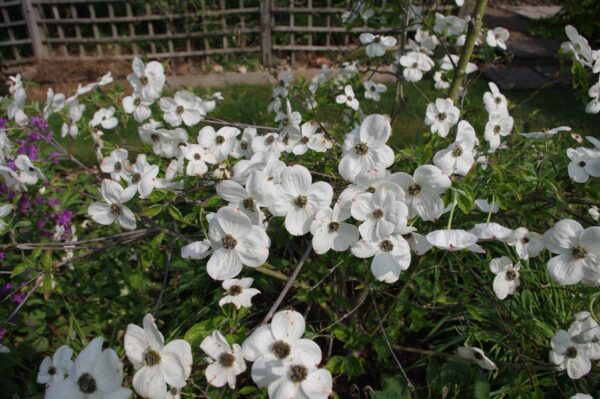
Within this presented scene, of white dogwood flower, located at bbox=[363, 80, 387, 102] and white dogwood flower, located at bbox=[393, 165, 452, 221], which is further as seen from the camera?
white dogwood flower, located at bbox=[363, 80, 387, 102]

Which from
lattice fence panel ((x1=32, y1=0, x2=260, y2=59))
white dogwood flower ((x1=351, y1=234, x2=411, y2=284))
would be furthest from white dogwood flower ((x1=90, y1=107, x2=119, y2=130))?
lattice fence panel ((x1=32, y1=0, x2=260, y2=59))

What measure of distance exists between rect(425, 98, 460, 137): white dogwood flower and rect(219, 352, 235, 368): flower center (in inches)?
41.5

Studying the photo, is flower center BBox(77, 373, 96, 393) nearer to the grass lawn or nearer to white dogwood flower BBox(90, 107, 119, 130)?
white dogwood flower BBox(90, 107, 119, 130)

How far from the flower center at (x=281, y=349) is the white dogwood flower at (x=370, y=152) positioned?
1.40ft

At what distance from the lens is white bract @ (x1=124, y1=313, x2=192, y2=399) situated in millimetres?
955

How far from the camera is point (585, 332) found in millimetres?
1259

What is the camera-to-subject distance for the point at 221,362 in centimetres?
103

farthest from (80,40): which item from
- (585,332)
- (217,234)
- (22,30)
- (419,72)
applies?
(585,332)

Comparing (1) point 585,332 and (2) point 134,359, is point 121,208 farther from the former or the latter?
(1) point 585,332

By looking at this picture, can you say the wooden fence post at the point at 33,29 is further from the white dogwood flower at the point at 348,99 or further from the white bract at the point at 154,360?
the white bract at the point at 154,360

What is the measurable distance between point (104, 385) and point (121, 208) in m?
0.54

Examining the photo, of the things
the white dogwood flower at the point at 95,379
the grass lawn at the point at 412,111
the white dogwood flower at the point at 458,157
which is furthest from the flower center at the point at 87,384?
the grass lawn at the point at 412,111

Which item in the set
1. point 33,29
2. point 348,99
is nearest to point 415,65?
point 348,99

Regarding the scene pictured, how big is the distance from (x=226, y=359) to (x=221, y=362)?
1 cm
